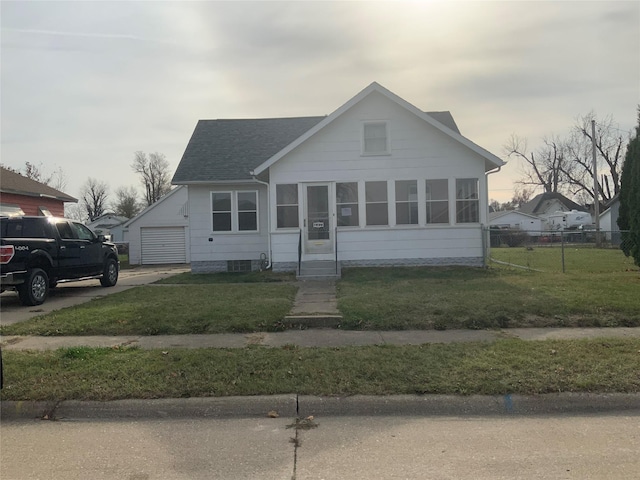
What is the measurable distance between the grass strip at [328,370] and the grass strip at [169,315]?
4.18 feet

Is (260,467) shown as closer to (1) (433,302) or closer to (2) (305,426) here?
(2) (305,426)

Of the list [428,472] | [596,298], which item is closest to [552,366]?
[428,472]

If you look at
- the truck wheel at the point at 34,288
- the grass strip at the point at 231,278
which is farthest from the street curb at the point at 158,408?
the grass strip at the point at 231,278

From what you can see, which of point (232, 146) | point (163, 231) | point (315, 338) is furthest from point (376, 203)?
point (163, 231)

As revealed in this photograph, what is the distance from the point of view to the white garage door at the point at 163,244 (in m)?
26.8

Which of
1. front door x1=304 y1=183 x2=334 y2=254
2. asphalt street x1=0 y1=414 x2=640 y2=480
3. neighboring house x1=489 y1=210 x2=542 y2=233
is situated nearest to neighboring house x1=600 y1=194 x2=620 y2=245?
front door x1=304 y1=183 x2=334 y2=254

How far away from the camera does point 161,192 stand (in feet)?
249

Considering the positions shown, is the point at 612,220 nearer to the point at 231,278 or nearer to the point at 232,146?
the point at 232,146

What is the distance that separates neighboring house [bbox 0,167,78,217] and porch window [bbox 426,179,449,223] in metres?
15.7

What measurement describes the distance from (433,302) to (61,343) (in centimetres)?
630

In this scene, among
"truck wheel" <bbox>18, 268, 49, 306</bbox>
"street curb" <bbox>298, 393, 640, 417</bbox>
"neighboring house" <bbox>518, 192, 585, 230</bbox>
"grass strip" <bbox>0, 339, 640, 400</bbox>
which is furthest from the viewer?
"neighboring house" <bbox>518, 192, 585, 230</bbox>

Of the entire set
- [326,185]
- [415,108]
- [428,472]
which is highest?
[415,108]

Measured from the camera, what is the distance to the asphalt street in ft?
11.7

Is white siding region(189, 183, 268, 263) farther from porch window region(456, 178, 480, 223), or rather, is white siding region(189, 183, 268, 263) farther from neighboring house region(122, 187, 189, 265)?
neighboring house region(122, 187, 189, 265)
